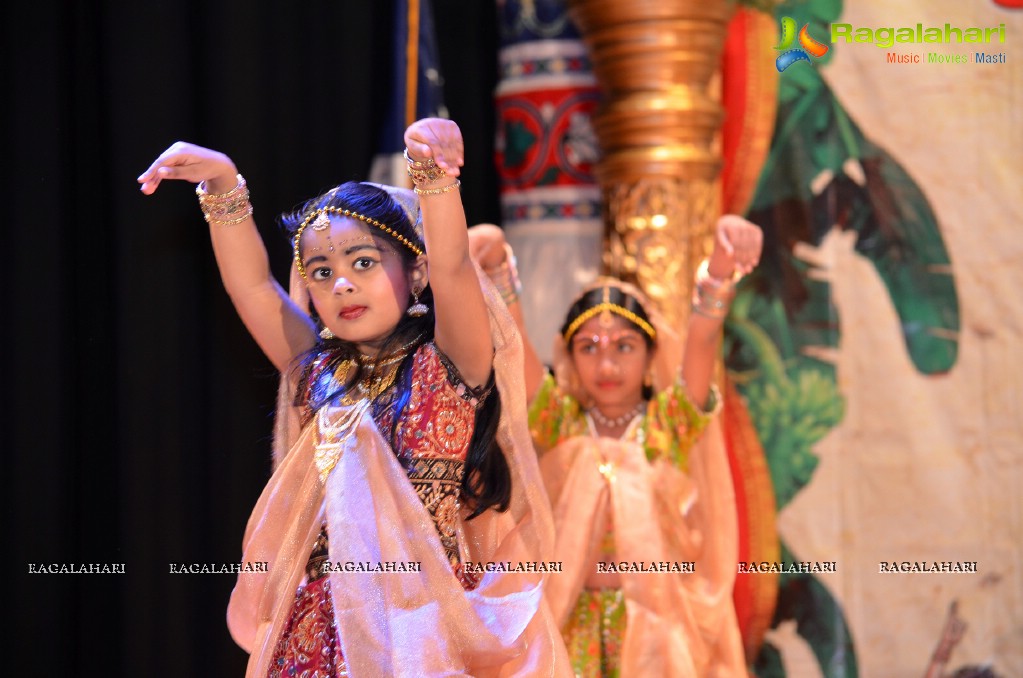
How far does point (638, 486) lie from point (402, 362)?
1021mm

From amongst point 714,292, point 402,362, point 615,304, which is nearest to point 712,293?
point 714,292

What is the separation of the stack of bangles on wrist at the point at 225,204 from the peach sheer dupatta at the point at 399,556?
28 centimetres

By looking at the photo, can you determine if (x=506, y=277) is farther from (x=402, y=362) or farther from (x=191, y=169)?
(x=191, y=169)

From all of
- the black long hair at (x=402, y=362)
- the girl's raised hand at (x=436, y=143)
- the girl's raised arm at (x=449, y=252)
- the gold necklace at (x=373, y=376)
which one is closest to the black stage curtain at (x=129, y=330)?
the black long hair at (x=402, y=362)

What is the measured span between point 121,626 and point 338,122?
47.1 inches

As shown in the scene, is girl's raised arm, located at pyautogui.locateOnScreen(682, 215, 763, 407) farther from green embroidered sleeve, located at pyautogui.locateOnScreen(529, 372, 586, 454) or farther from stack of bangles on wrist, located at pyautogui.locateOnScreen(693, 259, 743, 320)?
green embroidered sleeve, located at pyautogui.locateOnScreen(529, 372, 586, 454)

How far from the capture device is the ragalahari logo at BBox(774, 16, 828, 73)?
350 cm

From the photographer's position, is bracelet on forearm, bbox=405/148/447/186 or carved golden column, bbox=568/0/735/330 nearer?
bracelet on forearm, bbox=405/148/447/186

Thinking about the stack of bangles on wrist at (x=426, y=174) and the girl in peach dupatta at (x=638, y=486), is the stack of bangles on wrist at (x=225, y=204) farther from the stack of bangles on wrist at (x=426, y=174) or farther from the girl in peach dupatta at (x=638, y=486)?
the girl in peach dupatta at (x=638, y=486)

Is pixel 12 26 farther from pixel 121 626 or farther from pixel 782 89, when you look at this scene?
pixel 782 89

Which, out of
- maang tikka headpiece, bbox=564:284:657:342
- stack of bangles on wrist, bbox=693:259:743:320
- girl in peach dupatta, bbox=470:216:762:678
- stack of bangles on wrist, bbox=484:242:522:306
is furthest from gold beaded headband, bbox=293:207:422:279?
maang tikka headpiece, bbox=564:284:657:342

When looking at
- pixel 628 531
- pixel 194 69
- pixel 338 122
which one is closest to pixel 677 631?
pixel 628 531

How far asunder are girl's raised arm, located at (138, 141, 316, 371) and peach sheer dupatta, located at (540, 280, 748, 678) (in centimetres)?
91

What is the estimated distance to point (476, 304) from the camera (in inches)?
72.6
